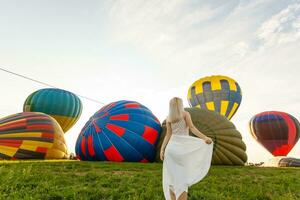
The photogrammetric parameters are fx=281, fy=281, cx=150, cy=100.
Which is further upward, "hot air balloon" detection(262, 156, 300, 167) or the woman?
the woman

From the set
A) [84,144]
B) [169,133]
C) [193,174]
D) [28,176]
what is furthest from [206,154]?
[84,144]

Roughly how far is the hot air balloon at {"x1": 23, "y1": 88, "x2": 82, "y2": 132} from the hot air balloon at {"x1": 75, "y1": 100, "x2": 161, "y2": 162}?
910 centimetres

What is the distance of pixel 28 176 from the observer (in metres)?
5.27

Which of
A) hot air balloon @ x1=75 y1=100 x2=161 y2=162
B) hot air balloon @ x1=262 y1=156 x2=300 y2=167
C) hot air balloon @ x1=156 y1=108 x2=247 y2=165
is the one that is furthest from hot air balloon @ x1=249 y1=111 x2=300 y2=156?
hot air balloon @ x1=75 y1=100 x2=161 y2=162

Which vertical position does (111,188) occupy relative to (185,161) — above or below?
below

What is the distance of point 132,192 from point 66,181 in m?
1.42

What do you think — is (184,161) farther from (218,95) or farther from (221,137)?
(218,95)

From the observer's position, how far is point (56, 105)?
19266mm

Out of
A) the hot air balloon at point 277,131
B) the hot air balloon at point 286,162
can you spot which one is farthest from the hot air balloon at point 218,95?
the hot air balloon at point 286,162

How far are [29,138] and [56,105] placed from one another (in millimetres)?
8569

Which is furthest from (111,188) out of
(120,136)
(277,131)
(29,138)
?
(277,131)

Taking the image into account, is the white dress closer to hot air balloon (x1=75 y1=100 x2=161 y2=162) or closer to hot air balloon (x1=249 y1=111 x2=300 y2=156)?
hot air balloon (x1=75 y1=100 x2=161 y2=162)

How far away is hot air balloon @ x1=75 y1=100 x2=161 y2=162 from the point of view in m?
9.92

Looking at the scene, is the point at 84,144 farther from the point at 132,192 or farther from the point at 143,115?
the point at 132,192
